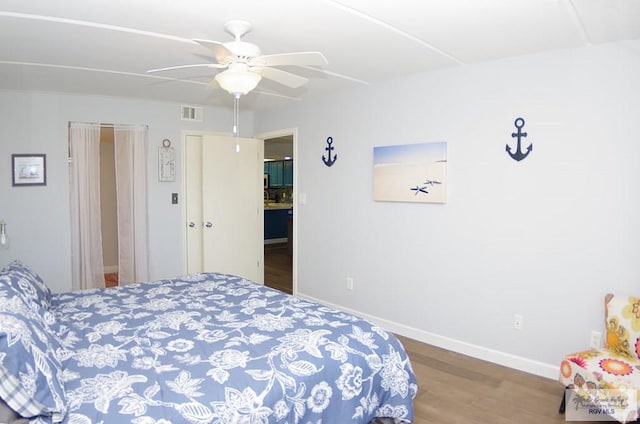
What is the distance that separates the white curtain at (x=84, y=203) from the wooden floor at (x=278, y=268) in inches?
86.9

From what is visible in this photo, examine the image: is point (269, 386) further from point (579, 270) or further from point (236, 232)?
point (236, 232)

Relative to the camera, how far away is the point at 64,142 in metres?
4.39

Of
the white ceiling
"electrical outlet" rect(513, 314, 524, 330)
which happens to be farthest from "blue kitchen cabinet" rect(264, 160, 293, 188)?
"electrical outlet" rect(513, 314, 524, 330)

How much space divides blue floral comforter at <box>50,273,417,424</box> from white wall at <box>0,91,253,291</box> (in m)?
1.85

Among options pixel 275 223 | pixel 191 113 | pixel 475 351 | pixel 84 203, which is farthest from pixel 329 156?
pixel 275 223

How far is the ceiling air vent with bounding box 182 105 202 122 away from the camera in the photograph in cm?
503

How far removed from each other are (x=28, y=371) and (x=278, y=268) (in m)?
5.42

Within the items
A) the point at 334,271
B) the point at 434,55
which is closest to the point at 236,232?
the point at 334,271

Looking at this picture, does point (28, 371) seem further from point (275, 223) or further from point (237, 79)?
point (275, 223)

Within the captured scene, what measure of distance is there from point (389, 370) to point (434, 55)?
222 centimetres

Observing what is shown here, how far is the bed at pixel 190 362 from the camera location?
5.17 ft

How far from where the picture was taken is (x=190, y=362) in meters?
1.92

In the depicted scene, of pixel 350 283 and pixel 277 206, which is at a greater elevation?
pixel 277 206

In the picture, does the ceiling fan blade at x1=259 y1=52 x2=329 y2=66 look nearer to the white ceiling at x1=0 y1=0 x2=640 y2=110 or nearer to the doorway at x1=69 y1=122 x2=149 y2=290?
the white ceiling at x1=0 y1=0 x2=640 y2=110
